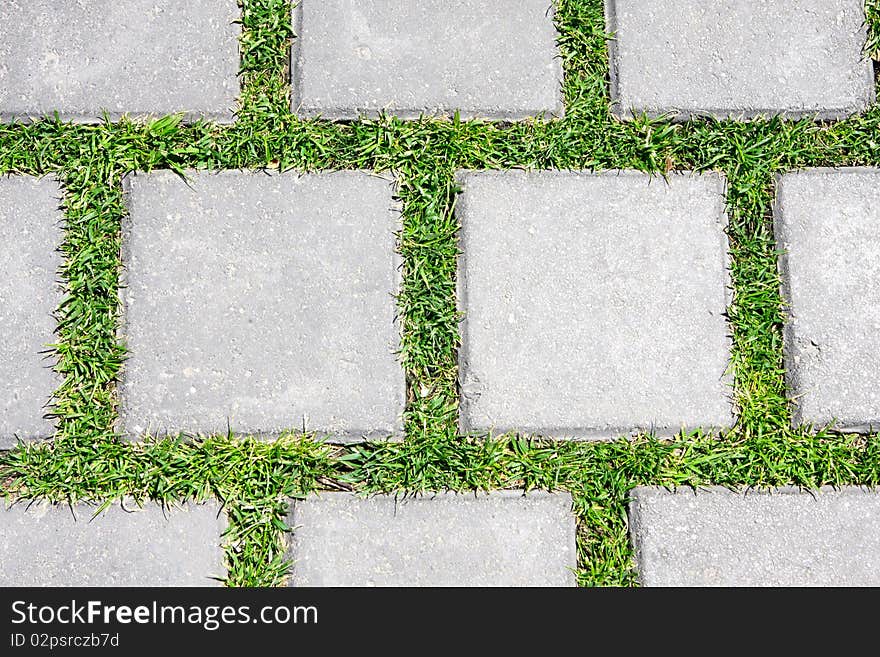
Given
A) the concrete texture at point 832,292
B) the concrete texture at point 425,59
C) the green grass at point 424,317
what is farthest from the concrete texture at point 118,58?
the concrete texture at point 832,292

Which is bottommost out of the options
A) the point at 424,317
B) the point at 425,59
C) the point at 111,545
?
the point at 111,545

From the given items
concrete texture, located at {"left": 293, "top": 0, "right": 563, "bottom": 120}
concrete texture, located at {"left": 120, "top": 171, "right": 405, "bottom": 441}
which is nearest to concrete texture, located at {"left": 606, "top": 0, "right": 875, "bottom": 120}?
concrete texture, located at {"left": 293, "top": 0, "right": 563, "bottom": 120}

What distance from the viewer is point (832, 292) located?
1884 millimetres

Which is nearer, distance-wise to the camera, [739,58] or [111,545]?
[111,545]

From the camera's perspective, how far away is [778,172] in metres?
1.92

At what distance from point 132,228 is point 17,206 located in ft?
0.95

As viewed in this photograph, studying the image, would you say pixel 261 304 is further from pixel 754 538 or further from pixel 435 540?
pixel 754 538

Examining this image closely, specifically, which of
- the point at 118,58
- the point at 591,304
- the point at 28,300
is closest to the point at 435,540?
the point at 591,304

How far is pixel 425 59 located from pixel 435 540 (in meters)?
1.19

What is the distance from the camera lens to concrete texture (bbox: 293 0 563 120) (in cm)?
192

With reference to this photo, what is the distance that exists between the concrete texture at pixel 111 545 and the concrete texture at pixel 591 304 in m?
0.70

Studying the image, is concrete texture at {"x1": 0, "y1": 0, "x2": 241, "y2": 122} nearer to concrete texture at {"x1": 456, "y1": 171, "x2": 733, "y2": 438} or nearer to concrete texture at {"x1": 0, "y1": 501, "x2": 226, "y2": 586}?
concrete texture at {"x1": 456, "y1": 171, "x2": 733, "y2": 438}

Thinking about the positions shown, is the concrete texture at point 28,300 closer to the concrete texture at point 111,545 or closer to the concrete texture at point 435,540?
the concrete texture at point 111,545

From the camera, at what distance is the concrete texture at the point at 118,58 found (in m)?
1.91
